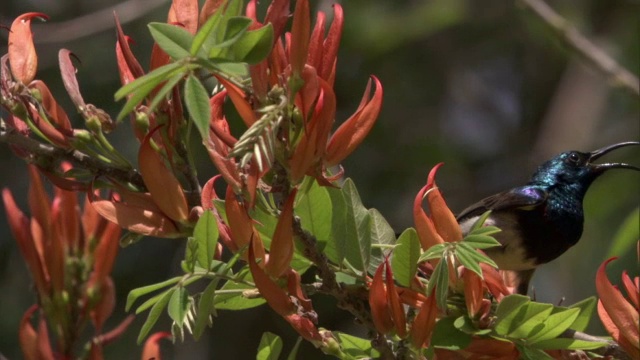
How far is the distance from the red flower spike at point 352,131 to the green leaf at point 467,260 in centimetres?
16

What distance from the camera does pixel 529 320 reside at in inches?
47.8

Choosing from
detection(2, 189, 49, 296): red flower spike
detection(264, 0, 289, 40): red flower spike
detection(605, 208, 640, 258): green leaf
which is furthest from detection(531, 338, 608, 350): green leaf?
detection(605, 208, 640, 258): green leaf

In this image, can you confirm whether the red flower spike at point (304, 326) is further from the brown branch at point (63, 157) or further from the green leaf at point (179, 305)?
the brown branch at point (63, 157)

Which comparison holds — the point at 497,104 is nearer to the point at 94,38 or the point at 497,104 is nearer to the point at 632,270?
the point at 94,38

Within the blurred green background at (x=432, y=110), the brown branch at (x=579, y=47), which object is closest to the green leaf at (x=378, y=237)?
the brown branch at (x=579, y=47)

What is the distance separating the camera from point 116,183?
1.17 meters

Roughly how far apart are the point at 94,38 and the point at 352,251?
3.80 meters

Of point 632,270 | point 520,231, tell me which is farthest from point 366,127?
point 632,270

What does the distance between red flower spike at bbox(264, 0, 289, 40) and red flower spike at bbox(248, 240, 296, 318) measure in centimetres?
22

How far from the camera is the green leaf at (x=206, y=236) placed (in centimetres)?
110

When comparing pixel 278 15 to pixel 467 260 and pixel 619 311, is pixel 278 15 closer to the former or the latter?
pixel 467 260

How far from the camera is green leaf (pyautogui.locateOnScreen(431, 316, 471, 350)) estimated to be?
121cm

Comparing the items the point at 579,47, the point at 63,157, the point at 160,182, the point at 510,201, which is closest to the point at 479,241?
the point at 160,182

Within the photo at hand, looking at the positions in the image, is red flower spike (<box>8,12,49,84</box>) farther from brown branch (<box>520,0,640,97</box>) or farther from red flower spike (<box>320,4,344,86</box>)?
brown branch (<box>520,0,640,97</box>)
